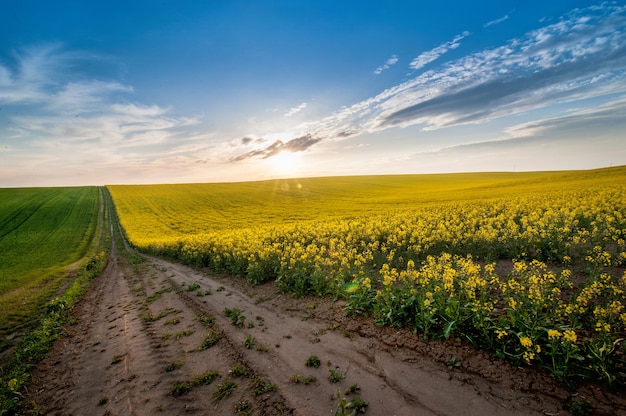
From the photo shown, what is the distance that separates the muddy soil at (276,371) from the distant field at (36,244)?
7.23 meters

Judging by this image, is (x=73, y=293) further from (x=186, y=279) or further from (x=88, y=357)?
(x=88, y=357)

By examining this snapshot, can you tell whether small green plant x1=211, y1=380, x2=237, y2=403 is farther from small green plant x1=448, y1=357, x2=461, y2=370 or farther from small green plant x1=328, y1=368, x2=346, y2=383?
small green plant x1=448, y1=357, x2=461, y2=370

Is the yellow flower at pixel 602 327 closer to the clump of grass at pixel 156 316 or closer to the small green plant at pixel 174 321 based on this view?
the small green plant at pixel 174 321

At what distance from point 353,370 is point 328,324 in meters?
2.50

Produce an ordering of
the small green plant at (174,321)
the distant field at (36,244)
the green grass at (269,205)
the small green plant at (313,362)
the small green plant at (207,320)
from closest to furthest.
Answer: the small green plant at (313,362), the small green plant at (207,320), the small green plant at (174,321), the distant field at (36,244), the green grass at (269,205)

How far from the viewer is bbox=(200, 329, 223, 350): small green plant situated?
8.20 metres

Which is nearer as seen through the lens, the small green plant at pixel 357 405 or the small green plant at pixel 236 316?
the small green plant at pixel 357 405

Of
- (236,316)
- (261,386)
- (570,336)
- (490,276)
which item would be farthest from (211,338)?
(490,276)

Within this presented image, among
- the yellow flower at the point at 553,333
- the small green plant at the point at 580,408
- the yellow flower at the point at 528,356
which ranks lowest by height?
the small green plant at the point at 580,408

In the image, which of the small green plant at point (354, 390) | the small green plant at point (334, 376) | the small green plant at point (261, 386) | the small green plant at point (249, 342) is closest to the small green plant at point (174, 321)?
the small green plant at point (249, 342)

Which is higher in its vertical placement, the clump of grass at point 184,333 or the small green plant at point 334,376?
the small green plant at point 334,376

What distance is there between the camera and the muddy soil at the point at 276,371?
523 cm

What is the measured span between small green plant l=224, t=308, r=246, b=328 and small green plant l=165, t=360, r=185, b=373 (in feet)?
6.99

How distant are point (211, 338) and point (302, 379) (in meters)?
3.58
